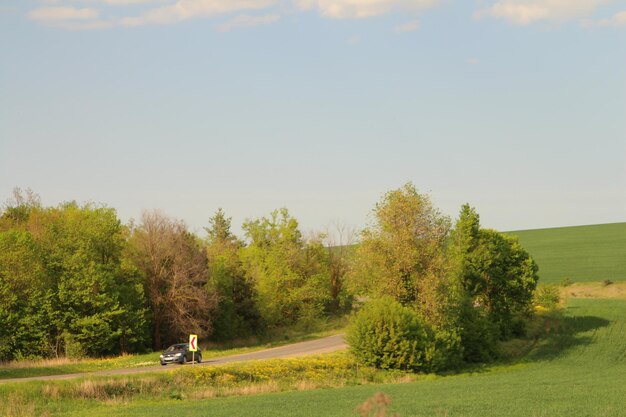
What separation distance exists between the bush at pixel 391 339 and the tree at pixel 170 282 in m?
19.3

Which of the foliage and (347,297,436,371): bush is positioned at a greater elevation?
the foliage

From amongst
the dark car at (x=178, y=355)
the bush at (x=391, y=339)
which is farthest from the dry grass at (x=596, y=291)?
the dark car at (x=178, y=355)

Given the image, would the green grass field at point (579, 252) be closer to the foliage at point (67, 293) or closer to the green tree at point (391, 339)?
the green tree at point (391, 339)

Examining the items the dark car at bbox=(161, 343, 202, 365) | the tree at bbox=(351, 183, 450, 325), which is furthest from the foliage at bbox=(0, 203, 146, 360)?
the tree at bbox=(351, 183, 450, 325)

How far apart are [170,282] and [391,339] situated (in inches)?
964

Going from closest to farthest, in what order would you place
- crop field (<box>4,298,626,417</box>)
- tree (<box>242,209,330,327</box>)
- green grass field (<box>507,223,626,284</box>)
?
1. crop field (<box>4,298,626,417</box>)
2. tree (<box>242,209,330,327</box>)
3. green grass field (<box>507,223,626,284</box>)

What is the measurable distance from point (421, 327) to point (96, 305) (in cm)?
2435

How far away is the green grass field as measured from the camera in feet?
441

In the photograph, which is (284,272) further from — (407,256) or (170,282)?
(407,256)

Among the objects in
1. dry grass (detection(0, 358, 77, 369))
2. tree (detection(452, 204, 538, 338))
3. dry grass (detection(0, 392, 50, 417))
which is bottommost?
dry grass (detection(0, 392, 50, 417))

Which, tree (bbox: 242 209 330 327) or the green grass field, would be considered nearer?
tree (bbox: 242 209 330 327)

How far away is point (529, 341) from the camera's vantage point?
8112 centimetres

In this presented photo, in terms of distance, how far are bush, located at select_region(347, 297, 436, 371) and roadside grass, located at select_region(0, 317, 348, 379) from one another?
41.6 ft

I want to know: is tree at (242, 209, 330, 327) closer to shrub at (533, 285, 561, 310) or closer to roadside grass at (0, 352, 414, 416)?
shrub at (533, 285, 561, 310)
